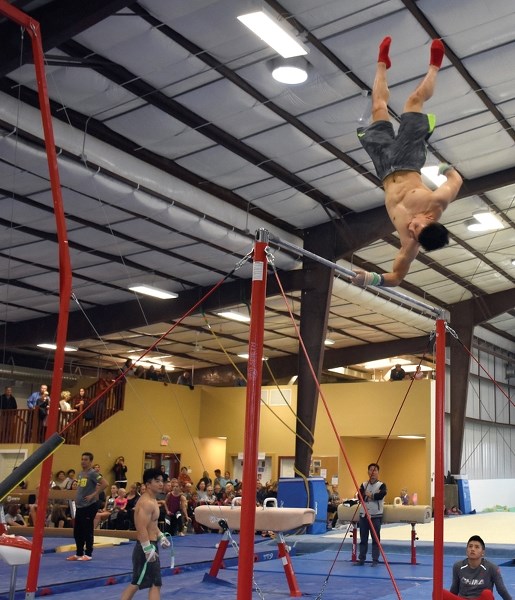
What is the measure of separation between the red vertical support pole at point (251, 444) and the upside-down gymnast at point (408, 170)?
35.5 inches

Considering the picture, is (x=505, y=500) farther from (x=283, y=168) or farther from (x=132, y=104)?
(x=132, y=104)

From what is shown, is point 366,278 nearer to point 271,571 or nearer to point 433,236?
point 433,236

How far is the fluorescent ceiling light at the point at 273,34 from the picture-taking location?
332 inches

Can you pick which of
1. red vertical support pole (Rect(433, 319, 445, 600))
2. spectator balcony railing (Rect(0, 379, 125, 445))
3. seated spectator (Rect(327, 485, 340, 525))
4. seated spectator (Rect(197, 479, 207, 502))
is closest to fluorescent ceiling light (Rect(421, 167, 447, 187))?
red vertical support pole (Rect(433, 319, 445, 600))

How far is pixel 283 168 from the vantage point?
1289cm

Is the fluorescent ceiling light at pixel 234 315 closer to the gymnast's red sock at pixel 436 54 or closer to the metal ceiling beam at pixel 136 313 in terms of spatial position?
the metal ceiling beam at pixel 136 313

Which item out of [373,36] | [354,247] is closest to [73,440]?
[354,247]

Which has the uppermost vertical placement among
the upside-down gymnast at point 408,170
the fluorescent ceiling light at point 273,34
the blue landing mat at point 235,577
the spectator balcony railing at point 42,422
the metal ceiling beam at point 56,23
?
the fluorescent ceiling light at point 273,34

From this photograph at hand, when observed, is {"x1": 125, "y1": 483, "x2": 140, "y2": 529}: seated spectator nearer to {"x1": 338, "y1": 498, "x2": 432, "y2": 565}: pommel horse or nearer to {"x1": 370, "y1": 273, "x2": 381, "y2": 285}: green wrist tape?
{"x1": 338, "y1": 498, "x2": 432, "y2": 565}: pommel horse

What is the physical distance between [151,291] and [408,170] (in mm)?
12666

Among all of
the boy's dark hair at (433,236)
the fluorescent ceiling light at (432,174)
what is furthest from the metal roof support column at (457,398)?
the boy's dark hair at (433,236)

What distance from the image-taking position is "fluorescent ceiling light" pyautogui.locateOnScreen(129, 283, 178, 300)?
55.8ft

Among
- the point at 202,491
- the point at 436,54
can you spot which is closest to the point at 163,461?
the point at 202,491

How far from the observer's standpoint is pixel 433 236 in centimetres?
473
